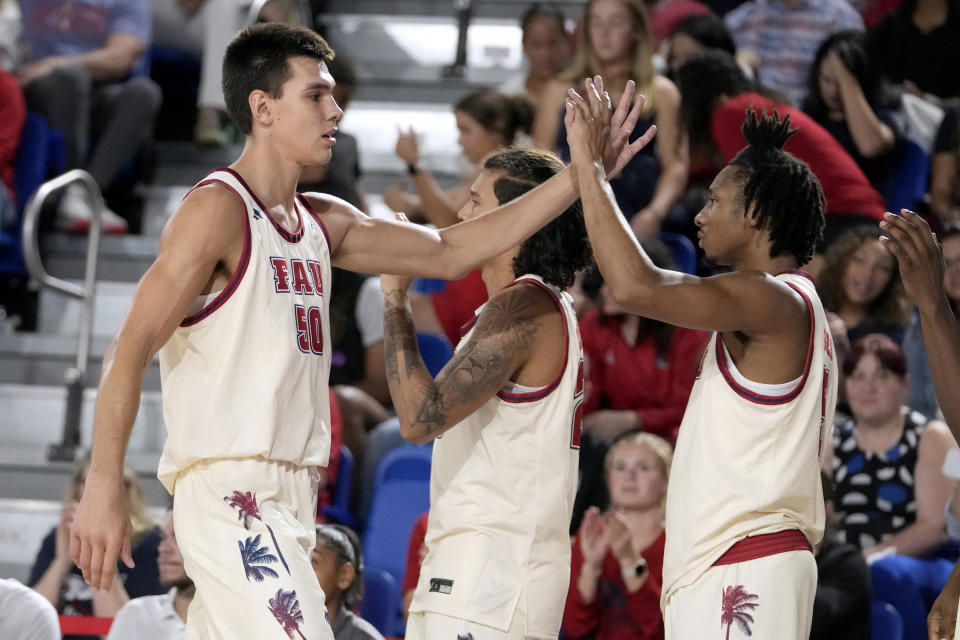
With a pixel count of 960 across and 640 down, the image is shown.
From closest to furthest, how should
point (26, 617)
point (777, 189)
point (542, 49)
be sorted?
point (777, 189), point (26, 617), point (542, 49)

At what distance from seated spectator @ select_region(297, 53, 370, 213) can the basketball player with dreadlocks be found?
3.63 metres

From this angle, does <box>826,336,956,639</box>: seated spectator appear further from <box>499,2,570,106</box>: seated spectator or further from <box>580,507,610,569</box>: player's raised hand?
<box>499,2,570,106</box>: seated spectator

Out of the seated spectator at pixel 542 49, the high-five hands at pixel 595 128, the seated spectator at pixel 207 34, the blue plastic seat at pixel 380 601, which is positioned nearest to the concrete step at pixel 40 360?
the seated spectator at pixel 207 34

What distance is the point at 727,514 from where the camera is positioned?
3.28 m

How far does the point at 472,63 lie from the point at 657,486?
4.62 metres

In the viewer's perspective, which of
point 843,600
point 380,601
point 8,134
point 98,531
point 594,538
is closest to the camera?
point 98,531

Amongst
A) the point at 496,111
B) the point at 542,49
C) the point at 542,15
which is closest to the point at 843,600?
the point at 496,111

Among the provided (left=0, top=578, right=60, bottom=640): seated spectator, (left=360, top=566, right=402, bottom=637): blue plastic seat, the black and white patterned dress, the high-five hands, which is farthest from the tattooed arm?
the black and white patterned dress

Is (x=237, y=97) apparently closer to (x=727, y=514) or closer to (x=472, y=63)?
(x=727, y=514)

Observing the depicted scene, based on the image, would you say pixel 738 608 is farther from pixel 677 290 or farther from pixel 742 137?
pixel 742 137

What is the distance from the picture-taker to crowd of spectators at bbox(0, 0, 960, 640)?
4.80m

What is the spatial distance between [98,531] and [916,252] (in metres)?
2.02

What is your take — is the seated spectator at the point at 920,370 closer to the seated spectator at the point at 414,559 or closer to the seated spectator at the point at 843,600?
the seated spectator at the point at 843,600

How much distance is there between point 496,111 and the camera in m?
6.83
